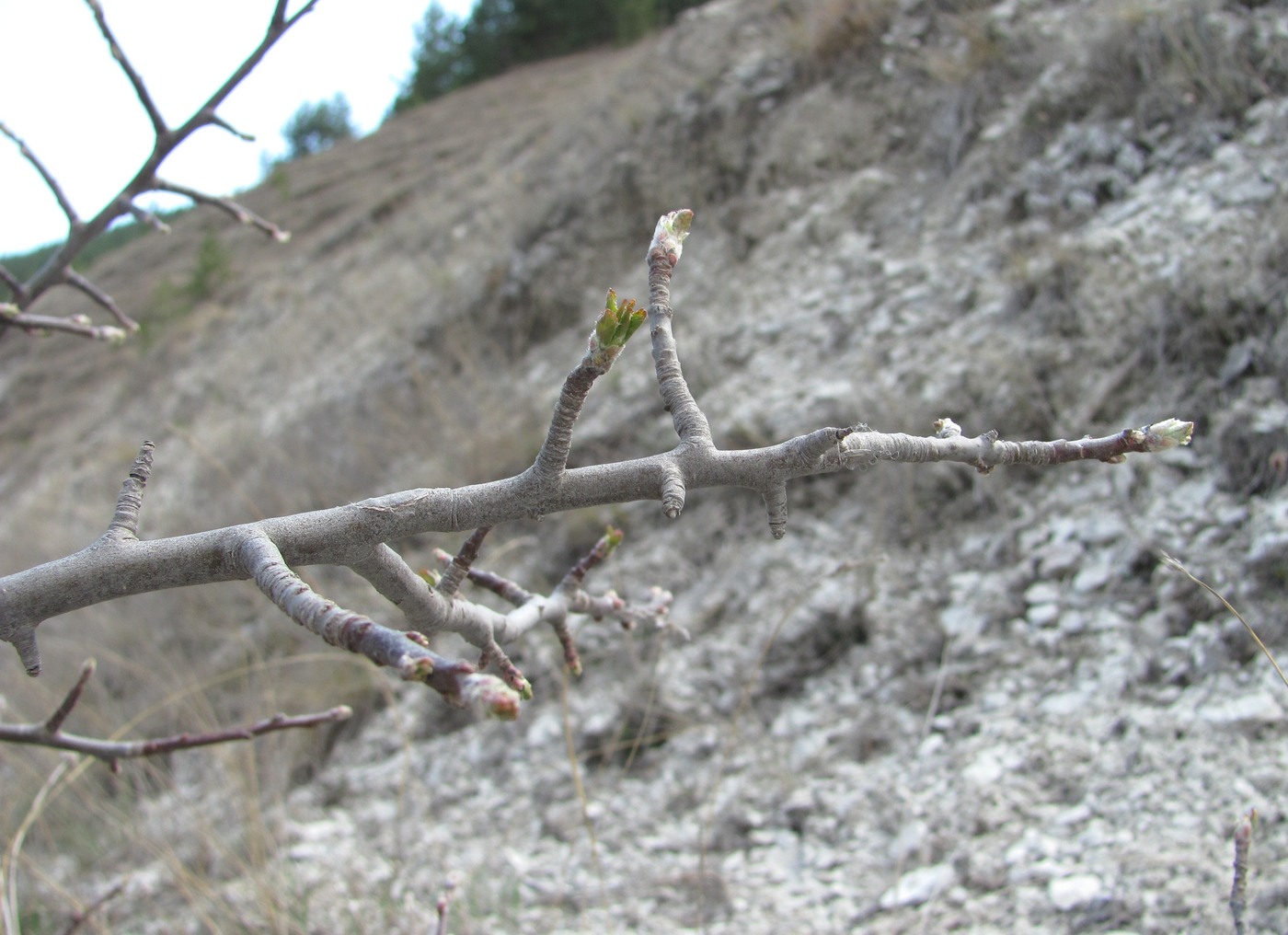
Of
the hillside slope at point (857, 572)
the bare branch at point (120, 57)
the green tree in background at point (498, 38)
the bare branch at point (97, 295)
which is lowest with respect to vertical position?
the hillside slope at point (857, 572)

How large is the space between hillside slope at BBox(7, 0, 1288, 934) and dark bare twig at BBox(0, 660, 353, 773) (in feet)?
1.60

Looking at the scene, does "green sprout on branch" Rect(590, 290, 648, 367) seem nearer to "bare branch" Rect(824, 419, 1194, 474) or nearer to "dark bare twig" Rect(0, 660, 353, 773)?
"bare branch" Rect(824, 419, 1194, 474)

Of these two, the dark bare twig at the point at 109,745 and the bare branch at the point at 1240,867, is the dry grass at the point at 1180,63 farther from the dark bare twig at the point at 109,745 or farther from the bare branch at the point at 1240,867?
the dark bare twig at the point at 109,745

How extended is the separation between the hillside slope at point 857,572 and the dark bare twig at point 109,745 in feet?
1.60

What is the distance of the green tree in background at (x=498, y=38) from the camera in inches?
911

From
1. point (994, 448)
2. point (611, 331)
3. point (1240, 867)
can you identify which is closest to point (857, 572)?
point (1240, 867)

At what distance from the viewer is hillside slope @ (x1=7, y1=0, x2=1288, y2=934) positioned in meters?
1.99

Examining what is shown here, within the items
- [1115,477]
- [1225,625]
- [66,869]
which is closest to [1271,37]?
[1115,477]

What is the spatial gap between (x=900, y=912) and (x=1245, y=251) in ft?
7.37

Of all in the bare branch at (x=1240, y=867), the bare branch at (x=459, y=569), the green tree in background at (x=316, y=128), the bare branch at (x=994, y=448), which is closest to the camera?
the bare branch at (x=994, y=448)

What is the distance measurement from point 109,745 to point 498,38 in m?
27.7

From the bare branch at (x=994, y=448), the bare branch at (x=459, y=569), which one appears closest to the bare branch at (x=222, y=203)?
the bare branch at (x=459, y=569)

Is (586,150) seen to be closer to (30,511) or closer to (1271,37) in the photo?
(1271,37)

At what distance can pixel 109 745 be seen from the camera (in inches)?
47.8
